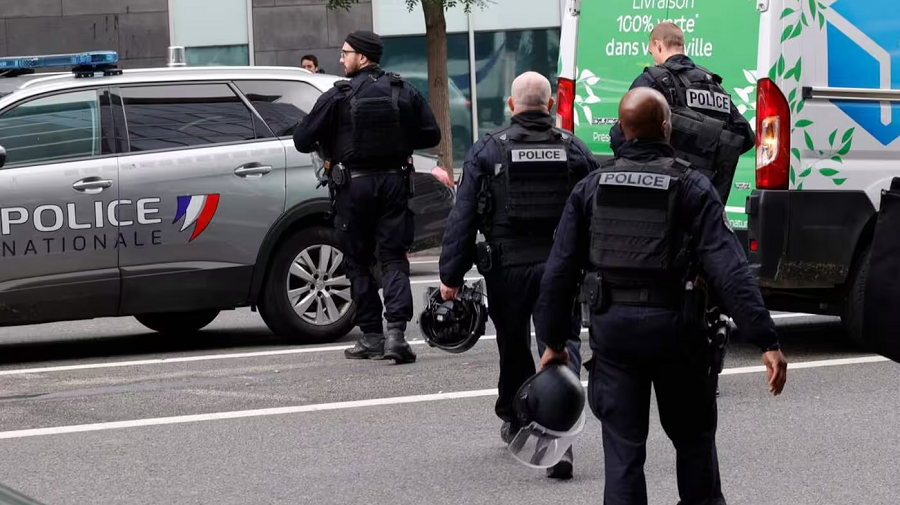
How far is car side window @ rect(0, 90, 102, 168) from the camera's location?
8.37m

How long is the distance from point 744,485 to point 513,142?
1651 millimetres

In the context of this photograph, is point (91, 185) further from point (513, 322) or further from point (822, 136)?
point (822, 136)

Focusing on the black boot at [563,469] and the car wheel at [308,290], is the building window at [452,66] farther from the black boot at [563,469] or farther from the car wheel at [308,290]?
the black boot at [563,469]

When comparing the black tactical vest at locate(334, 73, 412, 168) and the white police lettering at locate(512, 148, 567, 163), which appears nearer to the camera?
the white police lettering at locate(512, 148, 567, 163)

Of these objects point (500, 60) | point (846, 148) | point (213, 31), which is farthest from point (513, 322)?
point (213, 31)

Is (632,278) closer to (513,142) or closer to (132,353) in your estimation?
(513,142)

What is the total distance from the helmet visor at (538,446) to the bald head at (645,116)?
4.13 feet

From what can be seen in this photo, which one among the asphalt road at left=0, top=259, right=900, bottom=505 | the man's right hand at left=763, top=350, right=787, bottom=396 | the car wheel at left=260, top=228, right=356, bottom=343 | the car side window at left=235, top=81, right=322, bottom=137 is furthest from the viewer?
the car side window at left=235, top=81, right=322, bottom=137

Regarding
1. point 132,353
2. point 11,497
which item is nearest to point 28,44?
point 132,353

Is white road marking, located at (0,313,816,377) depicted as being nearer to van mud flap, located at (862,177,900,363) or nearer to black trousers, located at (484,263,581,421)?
black trousers, located at (484,263,581,421)

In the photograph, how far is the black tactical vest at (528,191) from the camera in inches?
231

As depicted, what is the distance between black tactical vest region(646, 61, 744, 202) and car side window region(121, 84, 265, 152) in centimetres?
297

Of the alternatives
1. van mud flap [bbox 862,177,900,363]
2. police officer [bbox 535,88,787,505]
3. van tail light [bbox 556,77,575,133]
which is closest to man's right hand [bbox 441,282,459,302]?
police officer [bbox 535,88,787,505]

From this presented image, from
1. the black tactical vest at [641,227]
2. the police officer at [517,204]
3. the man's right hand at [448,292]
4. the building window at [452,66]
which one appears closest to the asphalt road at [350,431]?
the police officer at [517,204]
